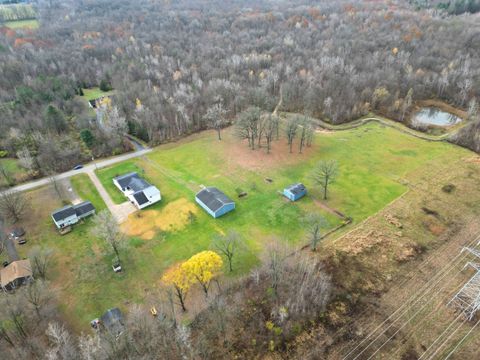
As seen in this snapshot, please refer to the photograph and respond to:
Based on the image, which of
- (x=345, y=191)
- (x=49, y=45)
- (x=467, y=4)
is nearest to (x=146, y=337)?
(x=345, y=191)

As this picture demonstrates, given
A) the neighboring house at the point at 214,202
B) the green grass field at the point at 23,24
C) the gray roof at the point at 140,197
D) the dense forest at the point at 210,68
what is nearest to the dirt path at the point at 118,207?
the gray roof at the point at 140,197

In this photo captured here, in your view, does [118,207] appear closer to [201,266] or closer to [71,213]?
[71,213]

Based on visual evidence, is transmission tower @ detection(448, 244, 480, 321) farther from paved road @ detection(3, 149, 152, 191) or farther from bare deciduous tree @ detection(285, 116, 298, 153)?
paved road @ detection(3, 149, 152, 191)

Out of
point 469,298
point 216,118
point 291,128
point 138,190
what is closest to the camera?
point 469,298

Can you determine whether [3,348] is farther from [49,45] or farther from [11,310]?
[49,45]

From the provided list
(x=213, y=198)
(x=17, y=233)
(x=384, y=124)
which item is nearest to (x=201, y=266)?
(x=213, y=198)

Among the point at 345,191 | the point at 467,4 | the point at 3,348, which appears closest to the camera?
the point at 3,348
